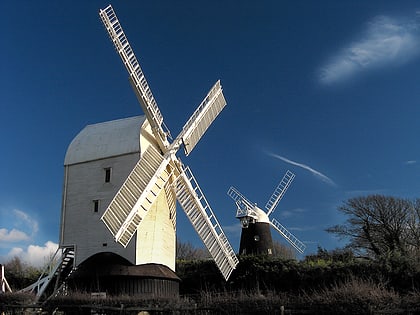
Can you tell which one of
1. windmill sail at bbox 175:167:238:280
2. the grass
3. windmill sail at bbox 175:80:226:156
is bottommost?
the grass

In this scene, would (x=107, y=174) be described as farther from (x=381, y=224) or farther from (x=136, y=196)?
(x=381, y=224)

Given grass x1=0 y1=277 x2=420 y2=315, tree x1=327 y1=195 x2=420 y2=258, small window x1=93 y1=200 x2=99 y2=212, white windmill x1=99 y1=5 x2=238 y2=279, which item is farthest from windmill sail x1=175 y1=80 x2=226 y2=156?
tree x1=327 y1=195 x2=420 y2=258

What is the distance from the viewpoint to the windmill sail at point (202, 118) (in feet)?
64.6

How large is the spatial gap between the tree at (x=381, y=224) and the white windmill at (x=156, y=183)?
1686cm

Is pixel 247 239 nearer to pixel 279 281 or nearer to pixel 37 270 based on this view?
pixel 279 281

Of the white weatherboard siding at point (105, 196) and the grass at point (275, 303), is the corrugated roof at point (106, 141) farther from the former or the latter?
the grass at point (275, 303)

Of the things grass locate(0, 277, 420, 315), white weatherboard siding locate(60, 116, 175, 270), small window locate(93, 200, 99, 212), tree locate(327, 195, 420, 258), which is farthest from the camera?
tree locate(327, 195, 420, 258)

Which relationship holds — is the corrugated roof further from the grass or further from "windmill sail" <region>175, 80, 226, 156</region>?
the grass

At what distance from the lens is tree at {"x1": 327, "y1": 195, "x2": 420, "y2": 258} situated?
3246cm

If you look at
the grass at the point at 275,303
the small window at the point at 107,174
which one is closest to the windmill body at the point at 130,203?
the small window at the point at 107,174

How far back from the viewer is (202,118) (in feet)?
68.5

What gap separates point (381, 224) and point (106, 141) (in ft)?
76.5

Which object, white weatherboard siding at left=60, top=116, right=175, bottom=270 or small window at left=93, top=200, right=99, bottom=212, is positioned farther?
small window at left=93, top=200, right=99, bottom=212

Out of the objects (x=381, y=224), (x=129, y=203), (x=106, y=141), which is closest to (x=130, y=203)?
(x=129, y=203)
